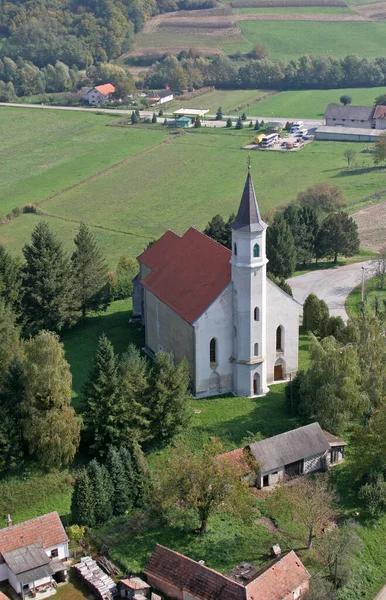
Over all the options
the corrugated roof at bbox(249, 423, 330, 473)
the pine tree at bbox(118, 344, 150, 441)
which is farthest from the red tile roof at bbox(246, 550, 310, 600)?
the pine tree at bbox(118, 344, 150, 441)

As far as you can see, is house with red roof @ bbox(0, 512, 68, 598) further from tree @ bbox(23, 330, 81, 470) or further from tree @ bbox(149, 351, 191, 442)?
tree @ bbox(149, 351, 191, 442)

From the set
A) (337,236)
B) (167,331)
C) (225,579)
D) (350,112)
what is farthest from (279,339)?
(350,112)

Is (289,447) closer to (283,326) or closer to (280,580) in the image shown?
(280,580)

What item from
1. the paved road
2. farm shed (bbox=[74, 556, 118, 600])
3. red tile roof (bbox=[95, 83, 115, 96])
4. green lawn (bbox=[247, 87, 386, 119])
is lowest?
farm shed (bbox=[74, 556, 118, 600])

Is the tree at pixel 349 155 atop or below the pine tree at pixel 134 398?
atop

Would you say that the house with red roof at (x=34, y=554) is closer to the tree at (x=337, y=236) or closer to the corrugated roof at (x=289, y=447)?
the corrugated roof at (x=289, y=447)

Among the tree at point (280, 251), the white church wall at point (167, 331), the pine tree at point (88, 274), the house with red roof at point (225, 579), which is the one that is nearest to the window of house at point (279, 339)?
the white church wall at point (167, 331)
